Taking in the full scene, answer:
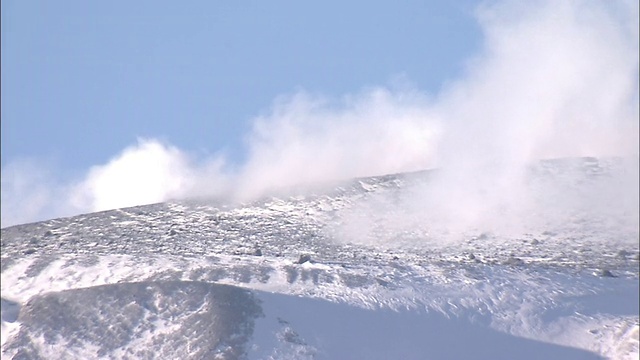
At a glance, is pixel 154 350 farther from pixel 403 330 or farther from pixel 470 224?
pixel 470 224

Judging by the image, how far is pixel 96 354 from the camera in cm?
5450

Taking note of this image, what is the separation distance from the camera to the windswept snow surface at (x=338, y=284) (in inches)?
2151

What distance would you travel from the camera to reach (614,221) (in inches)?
2751

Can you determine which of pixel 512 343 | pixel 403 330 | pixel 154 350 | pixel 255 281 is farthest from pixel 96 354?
pixel 512 343

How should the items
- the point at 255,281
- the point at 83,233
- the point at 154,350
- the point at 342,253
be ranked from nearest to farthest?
the point at 154,350, the point at 255,281, the point at 342,253, the point at 83,233

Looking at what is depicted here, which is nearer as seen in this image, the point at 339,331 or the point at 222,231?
the point at 339,331

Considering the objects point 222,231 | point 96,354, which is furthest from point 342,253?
point 96,354

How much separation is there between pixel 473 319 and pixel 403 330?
3.23 metres

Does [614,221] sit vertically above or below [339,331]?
above

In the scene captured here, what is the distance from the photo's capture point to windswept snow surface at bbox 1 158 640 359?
54625 millimetres

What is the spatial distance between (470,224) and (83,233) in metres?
21.1

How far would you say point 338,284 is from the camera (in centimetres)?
5953

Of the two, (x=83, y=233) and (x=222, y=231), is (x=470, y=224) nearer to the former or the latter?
(x=222, y=231)

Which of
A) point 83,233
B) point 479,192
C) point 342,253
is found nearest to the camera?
point 342,253
